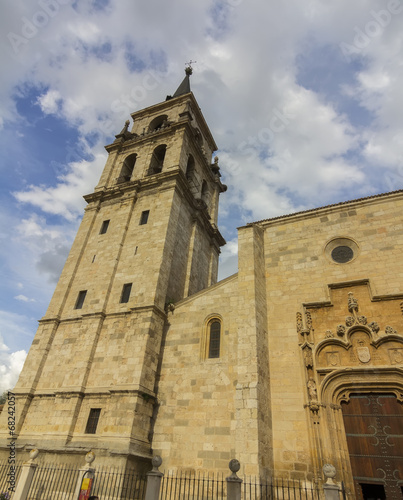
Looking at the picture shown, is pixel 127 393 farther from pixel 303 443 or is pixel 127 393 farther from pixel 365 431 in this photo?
pixel 365 431

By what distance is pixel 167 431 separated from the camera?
1160 cm

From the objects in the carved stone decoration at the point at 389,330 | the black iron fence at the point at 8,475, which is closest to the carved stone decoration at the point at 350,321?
the carved stone decoration at the point at 389,330

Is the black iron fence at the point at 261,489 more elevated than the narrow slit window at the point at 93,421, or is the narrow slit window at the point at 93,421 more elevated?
the narrow slit window at the point at 93,421

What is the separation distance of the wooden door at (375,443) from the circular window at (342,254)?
15.6ft

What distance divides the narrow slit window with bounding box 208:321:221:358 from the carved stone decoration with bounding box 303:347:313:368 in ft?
10.6

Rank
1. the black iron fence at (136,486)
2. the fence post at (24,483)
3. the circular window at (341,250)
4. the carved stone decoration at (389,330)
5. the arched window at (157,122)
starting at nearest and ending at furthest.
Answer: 1. the black iron fence at (136,486)
2. the fence post at (24,483)
3. the carved stone decoration at (389,330)
4. the circular window at (341,250)
5. the arched window at (157,122)

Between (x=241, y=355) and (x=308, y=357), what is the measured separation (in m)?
2.27

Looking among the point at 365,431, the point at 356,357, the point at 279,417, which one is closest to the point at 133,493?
the point at 279,417

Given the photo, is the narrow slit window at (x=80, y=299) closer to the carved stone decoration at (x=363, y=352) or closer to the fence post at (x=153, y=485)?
the fence post at (x=153, y=485)

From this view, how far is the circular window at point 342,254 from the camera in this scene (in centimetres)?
1267

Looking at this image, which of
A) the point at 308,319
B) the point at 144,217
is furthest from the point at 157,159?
the point at 308,319

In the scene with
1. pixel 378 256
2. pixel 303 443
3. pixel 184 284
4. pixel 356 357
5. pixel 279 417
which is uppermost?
pixel 184 284

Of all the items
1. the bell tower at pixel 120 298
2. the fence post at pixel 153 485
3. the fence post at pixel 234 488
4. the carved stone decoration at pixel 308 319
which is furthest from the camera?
the bell tower at pixel 120 298

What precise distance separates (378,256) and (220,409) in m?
7.83
